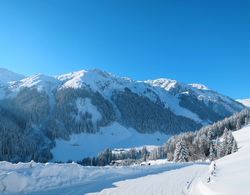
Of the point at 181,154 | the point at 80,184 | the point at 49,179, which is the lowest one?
the point at 80,184

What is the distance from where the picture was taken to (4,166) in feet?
78.7

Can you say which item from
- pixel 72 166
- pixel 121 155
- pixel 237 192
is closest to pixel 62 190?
pixel 72 166

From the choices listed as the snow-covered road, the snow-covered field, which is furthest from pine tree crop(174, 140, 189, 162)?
the snow-covered road

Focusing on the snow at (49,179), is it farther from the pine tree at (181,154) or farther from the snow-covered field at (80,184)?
the pine tree at (181,154)

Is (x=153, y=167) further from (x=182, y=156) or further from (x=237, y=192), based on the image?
(x=182, y=156)

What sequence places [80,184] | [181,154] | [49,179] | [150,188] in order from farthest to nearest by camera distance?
[181,154] → [80,184] → [150,188] → [49,179]

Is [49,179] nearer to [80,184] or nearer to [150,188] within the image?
[80,184]

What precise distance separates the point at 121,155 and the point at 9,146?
5795cm

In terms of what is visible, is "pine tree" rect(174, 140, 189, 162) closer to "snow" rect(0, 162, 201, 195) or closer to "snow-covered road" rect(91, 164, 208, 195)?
"snow" rect(0, 162, 201, 195)

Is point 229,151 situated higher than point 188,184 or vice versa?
point 229,151

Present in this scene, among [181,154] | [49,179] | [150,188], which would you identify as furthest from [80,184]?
[181,154]

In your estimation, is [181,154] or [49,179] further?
[181,154]

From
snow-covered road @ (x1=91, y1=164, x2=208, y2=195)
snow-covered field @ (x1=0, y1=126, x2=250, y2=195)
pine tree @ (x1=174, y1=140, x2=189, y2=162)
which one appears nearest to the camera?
snow-covered field @ (x1=0, y1=126, x2=250, y2=195)

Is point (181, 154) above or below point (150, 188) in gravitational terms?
above
